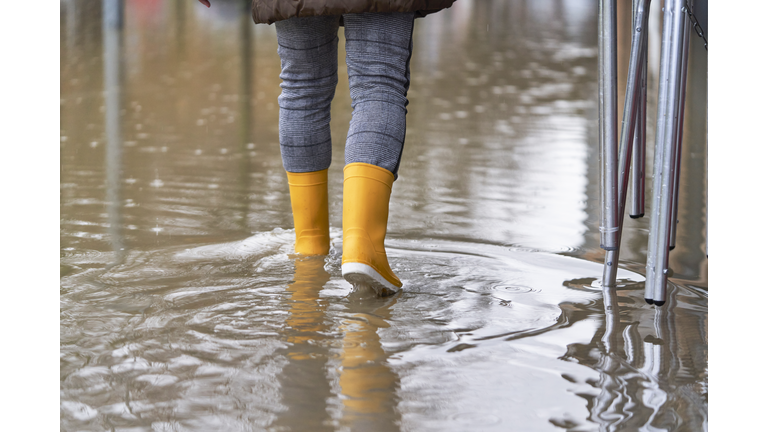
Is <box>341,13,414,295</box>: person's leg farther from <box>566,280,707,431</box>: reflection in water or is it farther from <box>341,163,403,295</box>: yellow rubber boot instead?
<box>566,280,707,431</box>: reflection in water

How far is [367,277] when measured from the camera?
155 centimetres

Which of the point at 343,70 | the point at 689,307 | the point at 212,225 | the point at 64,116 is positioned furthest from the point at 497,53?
the point at 689,307

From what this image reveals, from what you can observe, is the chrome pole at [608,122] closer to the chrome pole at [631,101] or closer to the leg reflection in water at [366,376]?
the chrome pole at [631,101]

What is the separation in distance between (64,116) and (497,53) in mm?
4878

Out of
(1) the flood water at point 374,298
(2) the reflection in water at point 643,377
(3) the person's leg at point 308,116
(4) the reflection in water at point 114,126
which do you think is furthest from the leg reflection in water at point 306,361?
(4) the reflection in water at point 114,126

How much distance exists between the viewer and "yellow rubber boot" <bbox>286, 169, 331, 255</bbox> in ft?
6.31

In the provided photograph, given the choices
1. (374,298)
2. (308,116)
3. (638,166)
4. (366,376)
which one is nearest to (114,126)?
(308,116)

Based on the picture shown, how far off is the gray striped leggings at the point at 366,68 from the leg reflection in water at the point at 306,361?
290mm

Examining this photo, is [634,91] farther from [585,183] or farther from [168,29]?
[168,29]

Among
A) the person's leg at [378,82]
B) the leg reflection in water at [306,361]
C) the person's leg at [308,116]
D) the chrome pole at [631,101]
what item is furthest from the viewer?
the person's leg at [308,116]

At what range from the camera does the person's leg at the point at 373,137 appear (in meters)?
1.56

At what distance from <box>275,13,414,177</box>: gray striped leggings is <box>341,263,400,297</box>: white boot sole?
0.71 feet

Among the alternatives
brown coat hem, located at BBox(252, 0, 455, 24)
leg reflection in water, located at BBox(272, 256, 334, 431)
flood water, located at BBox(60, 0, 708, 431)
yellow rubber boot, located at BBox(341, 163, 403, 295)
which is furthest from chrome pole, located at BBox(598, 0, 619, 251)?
leg reflection in water, located at BBox(272, 256, 334, 431)

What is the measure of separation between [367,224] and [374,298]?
0.15 metres
